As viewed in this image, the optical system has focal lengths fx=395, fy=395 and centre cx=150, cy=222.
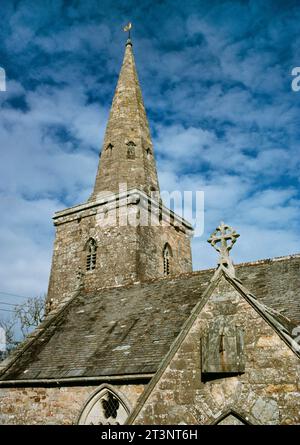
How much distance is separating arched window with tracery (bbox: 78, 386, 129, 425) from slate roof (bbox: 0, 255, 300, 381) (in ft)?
1.73

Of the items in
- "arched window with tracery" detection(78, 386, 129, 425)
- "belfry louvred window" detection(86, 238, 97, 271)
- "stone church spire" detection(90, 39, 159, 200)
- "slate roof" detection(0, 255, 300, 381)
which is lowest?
"arched window with tracery" detection(78, 386, 129, 425)

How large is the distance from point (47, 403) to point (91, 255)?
887 cm

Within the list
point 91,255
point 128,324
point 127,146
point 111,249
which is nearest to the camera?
point 128,324

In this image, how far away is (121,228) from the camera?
1853 centimetres

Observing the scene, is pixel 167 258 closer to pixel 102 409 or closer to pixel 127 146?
pixel 127 146

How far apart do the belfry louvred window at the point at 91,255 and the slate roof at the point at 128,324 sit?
3685mm

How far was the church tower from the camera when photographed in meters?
17.9

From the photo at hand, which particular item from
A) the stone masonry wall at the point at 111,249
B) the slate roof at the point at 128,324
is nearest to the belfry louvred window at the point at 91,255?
the stone masonry wall at the point at 111,249

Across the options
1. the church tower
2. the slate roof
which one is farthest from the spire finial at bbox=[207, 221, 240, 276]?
the church tower

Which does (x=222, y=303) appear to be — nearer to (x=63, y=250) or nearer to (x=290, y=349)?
(x=290, y=349)

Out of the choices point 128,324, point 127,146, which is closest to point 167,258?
point 127,146

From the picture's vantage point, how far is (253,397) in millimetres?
5148

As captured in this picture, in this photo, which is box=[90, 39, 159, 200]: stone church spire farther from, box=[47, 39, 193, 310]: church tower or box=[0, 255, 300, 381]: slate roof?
box=[0, 255, 300, 381]: slate roof
